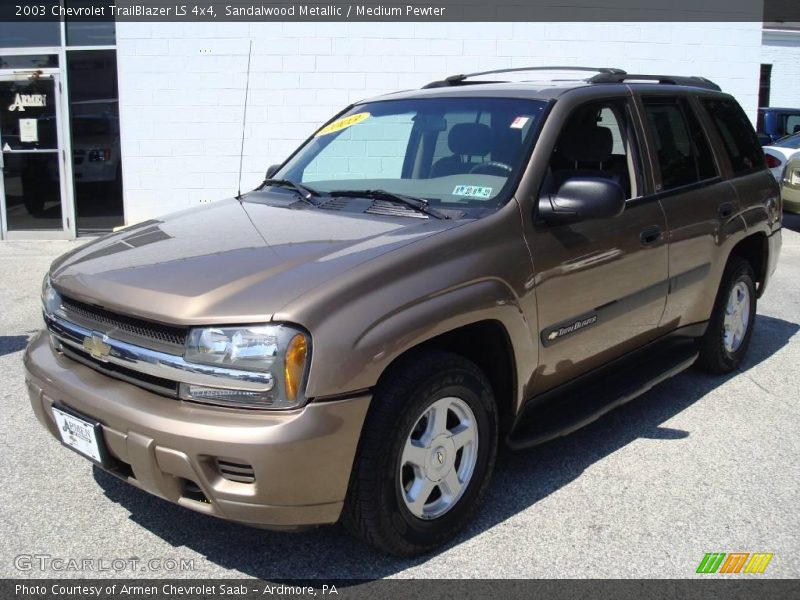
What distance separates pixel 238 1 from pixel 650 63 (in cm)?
575

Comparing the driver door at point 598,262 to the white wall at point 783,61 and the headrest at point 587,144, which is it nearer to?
the headrest at point 587,144

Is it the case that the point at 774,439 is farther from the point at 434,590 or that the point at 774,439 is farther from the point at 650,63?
the point at 650,63

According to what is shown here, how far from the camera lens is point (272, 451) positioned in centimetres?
245

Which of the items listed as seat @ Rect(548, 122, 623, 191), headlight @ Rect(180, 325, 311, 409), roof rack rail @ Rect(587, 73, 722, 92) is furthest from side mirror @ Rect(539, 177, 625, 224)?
headlight @ Rect(180, 325, 311, 409)

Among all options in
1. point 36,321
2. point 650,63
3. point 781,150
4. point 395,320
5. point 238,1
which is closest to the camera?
point 395,320

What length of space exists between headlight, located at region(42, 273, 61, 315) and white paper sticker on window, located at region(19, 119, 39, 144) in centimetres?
824

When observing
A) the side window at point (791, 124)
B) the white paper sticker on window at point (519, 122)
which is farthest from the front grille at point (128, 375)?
the side window at point (791, 124)

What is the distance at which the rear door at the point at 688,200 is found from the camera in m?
4.19

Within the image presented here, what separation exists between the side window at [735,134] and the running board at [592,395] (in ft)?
4.38

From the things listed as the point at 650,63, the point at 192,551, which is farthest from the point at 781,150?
the point at 192,551

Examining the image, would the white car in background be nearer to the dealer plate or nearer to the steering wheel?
the steering wheel

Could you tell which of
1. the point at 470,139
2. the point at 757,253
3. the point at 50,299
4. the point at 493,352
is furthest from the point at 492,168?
the point at 757,253

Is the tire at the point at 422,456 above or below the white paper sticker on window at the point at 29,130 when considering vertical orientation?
below

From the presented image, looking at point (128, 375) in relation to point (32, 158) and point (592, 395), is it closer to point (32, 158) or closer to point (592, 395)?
point (592, 395)
